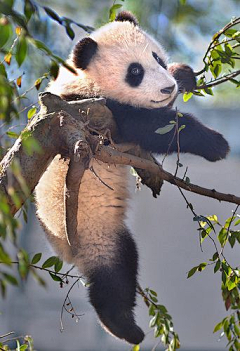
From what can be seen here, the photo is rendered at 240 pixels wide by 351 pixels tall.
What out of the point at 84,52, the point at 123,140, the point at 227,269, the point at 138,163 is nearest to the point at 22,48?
the point at 138,163

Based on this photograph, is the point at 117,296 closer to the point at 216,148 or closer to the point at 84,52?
the point at 216,148

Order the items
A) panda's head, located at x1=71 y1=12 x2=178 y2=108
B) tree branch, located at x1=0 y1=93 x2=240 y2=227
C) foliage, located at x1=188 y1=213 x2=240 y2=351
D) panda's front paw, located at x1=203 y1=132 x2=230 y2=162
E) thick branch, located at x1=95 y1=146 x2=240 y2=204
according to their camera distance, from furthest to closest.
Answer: panda's head, located at x1=71 y1=12 x2=178 y2=108
panda's front paw, located at x1=203 y1=132 x2=230 y2=162
foliage, located at x1=188 y1=213 x2=240 y2=351
thick branch, located at x1=95 y1=146 x2=240 y2=204
tree branch, located at x1=0 y1=93 x2=240 y2=227

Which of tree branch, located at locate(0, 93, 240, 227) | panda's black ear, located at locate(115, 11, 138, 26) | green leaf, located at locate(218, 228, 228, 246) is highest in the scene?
panda's black ear, located at locate(115, 11, 138, 26)

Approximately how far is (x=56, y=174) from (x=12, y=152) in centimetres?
54

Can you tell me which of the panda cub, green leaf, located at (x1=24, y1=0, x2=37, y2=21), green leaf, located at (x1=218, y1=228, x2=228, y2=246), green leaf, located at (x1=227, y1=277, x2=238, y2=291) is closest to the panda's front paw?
the panda cub

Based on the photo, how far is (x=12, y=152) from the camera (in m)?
1.20

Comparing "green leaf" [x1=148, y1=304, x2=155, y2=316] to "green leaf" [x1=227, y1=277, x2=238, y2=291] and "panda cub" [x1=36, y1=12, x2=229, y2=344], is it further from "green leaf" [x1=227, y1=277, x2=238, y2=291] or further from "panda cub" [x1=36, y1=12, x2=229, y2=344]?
"green leaf" [x1=227, y1=277, x2=238, y2=291]

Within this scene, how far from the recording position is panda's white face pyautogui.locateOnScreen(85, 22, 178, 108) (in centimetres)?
186

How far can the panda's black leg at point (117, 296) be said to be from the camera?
1.63m

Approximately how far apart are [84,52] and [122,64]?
0.43ft

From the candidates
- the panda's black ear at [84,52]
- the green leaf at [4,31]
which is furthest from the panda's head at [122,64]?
the green leaf at [4,31]

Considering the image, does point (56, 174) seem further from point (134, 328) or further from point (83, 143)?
point (83, 143)

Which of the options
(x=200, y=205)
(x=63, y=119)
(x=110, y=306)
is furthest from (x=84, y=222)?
(x=200, y=205)

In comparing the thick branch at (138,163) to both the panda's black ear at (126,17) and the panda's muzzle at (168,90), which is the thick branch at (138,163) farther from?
the panda's black ear at (126,17)
